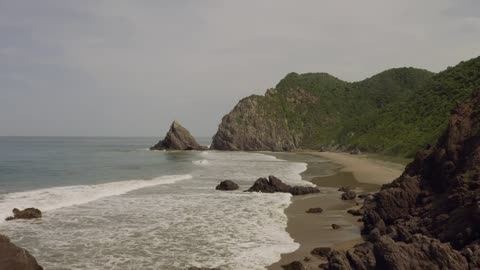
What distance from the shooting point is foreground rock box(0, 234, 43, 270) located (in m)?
12.6

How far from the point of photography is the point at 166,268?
→ 1461 centimetres

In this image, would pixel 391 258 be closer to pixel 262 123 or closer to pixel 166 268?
pixel 166 268

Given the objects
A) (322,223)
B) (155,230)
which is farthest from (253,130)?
(155,230)

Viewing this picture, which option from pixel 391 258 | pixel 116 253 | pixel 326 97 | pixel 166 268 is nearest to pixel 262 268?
pixel 166 268

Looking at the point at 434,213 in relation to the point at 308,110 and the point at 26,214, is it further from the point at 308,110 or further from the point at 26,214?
the point at 308,110

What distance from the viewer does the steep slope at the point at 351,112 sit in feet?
257

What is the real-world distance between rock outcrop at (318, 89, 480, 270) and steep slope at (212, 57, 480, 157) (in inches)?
1667

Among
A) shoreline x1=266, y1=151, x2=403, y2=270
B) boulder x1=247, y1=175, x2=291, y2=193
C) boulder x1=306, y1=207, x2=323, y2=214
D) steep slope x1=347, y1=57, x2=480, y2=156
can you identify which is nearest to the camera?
shoreline x1=266, y1=151, x2=403, y2=270

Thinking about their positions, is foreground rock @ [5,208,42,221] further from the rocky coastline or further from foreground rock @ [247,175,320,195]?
the rocky coastline

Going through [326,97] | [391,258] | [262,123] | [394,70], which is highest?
[394,70]

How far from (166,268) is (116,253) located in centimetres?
290

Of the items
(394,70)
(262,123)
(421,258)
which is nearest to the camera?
(421,258)

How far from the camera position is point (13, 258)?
12.7m

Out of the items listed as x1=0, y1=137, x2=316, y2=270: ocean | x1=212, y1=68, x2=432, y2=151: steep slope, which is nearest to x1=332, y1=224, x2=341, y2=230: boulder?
x1=0, y1=137, x2=316, y2=270: ocean
